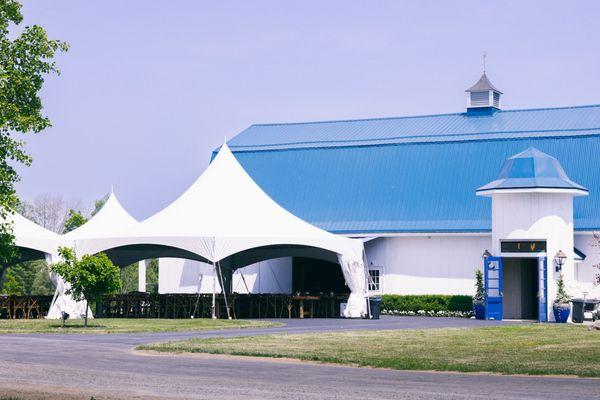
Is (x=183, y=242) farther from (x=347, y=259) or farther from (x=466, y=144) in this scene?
(x=466, y=144)

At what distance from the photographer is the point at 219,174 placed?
4297 centimetres

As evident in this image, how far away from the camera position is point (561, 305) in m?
41.2

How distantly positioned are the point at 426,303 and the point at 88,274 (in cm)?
1652

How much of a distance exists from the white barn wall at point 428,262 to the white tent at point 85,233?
34.4 feet

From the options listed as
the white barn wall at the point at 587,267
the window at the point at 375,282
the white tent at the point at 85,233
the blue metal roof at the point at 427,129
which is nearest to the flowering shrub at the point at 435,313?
the window at the point at 375,282

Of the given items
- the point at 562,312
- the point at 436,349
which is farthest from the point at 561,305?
the point at 436,349

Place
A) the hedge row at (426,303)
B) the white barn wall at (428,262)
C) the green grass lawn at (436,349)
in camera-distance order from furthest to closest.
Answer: the white barn wall at (428,262), the hedge row at (426,303), the green grass lawn at (436,349)

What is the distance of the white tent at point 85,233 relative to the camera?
40.9m

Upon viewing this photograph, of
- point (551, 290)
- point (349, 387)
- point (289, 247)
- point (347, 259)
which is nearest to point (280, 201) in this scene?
point (289, 247)

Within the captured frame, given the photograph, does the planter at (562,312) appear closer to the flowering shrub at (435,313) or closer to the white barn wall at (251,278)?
the flowering shrub at (435,313)

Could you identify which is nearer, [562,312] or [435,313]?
[562,312]

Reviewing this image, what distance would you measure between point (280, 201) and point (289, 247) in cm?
741

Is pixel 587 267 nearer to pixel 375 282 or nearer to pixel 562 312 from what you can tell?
pixel 562 312

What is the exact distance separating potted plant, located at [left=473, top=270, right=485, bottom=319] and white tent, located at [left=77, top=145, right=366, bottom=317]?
169 inches
